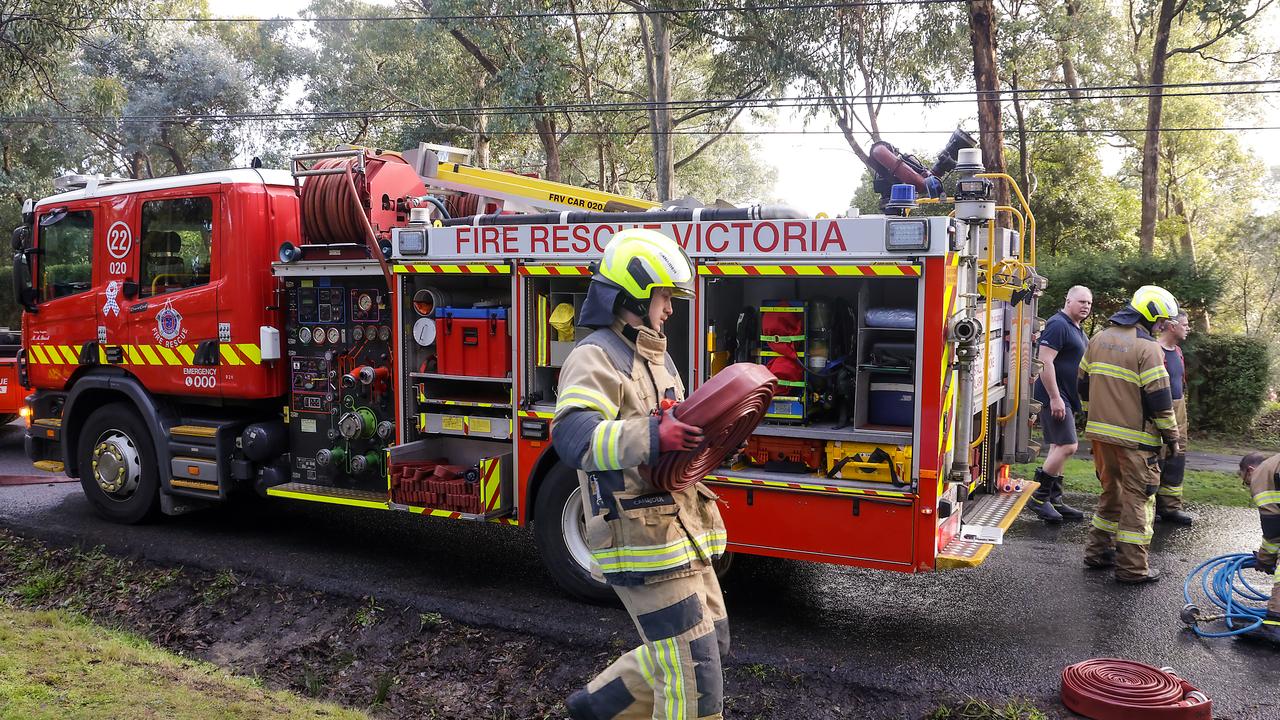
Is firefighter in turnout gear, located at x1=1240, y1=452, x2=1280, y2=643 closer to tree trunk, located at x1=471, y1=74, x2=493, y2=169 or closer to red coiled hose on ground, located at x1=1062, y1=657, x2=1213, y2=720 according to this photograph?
red coiled hose on ground, located at x1=1062, y1=657, x2=1213, y2=720

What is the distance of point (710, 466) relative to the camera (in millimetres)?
3252

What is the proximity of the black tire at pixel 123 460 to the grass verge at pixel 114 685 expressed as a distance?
228cm

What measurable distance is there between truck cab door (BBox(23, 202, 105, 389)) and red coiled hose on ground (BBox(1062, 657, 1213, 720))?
6966mm

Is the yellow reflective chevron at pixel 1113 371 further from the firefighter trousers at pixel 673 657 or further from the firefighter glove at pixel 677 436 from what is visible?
the firefighter glove at pixel 677 436

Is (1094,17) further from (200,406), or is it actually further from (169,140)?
(169,140)

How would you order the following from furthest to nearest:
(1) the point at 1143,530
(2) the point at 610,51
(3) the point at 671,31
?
1. (2) the point at 610,51
2. (3) the point at 671,31
3. (1) the point at 1143,530

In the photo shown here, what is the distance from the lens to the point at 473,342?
19.7ft

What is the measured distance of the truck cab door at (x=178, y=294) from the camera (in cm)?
681

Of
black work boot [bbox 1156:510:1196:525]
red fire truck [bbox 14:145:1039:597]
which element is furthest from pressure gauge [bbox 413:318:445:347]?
Answer: black work boot [bbox 1156:510:1196:525]

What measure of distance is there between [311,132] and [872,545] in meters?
24.5

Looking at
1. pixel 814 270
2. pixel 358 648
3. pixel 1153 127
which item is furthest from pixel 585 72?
pixel 358 648

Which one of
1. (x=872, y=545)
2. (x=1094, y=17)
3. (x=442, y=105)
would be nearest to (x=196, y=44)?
(x=442, y=105)

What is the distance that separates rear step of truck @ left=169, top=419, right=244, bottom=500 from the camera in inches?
270

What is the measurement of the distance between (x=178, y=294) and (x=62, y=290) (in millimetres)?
1397
